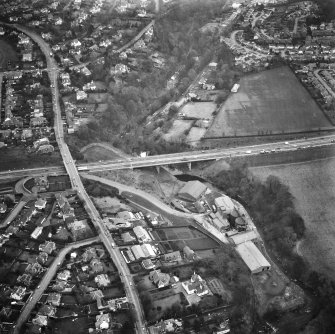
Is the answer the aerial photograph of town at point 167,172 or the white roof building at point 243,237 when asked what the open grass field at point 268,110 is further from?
the white roof building at point 243,237

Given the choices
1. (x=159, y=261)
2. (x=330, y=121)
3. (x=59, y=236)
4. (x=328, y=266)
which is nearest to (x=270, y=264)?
(x=328, y=266)

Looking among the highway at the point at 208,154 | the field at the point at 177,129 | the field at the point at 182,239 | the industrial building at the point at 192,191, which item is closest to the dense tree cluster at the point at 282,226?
the industrial building at the point at 192,191

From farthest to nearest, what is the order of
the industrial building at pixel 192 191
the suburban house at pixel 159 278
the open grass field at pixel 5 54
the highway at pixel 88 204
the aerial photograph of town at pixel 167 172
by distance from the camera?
1. the open grass field at pixel 5 54
2. the industrial building at pixel 192 191
3. the suburban house at pixel 159 278
4. the aerial photograph of town at pixel 167 172
5. the highway at pixel 88 204

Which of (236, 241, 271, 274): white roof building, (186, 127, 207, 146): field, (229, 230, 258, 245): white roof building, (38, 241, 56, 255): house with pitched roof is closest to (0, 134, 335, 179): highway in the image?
(186, 127, 207, 146): field

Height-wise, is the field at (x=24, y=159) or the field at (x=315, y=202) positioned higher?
the field at (x=24, y=159)

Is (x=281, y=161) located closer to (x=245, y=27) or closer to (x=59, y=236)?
(x=59, y=236)

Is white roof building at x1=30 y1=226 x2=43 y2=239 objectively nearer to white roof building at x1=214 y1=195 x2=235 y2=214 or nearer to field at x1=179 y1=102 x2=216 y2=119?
white roof building at x1=214 y1=195 x2=235 y2=214

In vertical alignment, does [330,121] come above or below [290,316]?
above
